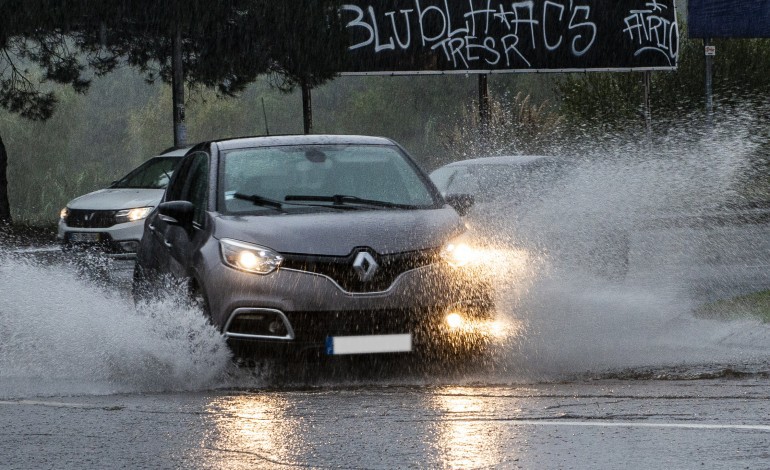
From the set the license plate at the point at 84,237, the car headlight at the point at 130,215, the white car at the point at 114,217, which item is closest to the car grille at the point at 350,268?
the white car at the point at 114,217

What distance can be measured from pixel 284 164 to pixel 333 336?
1.74 meters

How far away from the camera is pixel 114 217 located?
17641 millimetres

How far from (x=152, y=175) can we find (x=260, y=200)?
980 cm

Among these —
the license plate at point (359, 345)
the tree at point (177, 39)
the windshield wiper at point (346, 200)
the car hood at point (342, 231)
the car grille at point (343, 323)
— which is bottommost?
the license plate at point (359, 345)

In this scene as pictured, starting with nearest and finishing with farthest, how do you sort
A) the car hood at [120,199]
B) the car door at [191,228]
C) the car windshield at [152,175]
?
1. the car door at [191,228]
2. the car hood at [120,199]
3. the car windshield at [152,175]

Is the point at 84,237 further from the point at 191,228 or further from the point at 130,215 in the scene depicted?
the point at 191,228

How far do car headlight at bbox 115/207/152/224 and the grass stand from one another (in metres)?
7.71

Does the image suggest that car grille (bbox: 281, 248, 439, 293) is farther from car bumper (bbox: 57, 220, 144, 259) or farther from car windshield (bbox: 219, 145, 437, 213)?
car bumper (bbox: 57, 220, 144, 259)

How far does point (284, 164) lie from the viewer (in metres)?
9.49

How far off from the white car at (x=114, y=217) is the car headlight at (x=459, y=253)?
8.89 m

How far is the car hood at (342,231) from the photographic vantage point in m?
8.32

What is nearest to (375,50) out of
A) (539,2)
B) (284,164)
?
(539,2)

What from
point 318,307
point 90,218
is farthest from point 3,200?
point 318,307

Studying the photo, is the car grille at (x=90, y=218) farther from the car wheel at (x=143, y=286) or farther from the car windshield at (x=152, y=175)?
the car wheel at (x=143, y=286)
